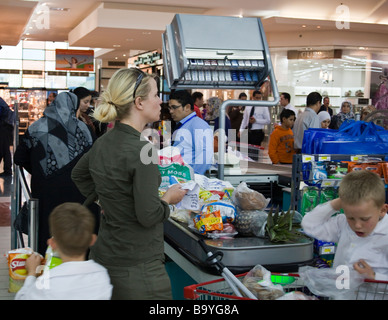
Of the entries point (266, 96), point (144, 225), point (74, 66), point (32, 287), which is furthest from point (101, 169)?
point (74, 66)

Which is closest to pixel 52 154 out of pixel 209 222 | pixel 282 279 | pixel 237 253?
pixel 209 222

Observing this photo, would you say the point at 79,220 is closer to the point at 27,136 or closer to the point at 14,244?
the point at 27,136

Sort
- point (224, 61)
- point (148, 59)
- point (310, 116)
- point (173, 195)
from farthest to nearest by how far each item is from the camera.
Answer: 1. point (148, 59)
2. point (310, 116)
3. point (224, 61)
4. point (173, 195)

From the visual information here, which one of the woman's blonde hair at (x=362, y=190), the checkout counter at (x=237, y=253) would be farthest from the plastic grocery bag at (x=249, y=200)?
the woman's blonde hair at (x=362, y=190)

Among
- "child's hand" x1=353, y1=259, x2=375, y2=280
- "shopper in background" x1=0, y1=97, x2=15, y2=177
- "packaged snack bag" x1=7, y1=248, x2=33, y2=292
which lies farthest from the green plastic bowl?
"shopper in background" x1=0, y1=97, x2=15, y2=177

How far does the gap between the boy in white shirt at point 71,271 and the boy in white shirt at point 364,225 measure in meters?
0.93

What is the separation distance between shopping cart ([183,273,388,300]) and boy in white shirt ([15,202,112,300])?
32cm

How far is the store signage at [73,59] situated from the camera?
2658 cm

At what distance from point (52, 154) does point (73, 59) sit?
78.6ft

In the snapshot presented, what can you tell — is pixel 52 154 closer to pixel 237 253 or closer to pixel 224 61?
pixel 224 61

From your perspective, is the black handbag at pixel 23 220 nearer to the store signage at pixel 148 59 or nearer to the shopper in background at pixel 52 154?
the shopper in background at pixel 52 154

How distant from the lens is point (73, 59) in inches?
1054

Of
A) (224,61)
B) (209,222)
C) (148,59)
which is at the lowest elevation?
(209,222)

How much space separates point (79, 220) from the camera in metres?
1.93
